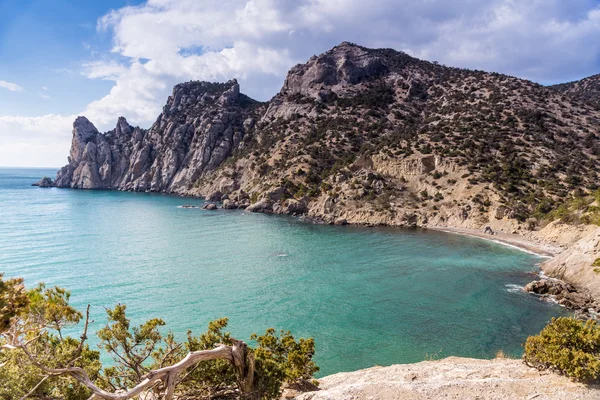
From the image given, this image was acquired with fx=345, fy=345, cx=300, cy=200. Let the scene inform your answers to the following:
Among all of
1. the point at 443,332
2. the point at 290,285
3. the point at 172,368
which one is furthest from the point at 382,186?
the point at 172,368

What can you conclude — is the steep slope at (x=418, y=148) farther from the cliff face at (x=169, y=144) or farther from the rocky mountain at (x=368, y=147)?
the cliff face at (x=169, y=144)

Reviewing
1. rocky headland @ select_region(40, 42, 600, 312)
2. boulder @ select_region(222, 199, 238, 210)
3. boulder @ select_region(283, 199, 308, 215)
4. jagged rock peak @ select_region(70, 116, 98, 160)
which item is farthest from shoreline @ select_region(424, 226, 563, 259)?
jagged rock peak @ select_region(70, 116, 98, 160)

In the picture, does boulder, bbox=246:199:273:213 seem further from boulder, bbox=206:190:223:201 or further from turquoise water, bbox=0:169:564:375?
boulder, bbox=206:190:223:201

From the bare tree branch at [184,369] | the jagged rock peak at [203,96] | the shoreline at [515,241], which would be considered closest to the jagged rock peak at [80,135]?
the jagged rock peak at [203,96]

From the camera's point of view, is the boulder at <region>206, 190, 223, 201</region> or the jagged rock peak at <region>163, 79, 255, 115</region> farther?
the jagged rock peak at <region>163, 79, 255, 115</region>

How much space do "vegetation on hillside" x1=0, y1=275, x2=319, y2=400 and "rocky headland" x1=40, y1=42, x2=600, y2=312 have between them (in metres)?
23.3

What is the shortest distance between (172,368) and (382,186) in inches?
2785

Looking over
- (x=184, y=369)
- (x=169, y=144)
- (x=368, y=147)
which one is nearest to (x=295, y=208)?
(x=368, y=147)

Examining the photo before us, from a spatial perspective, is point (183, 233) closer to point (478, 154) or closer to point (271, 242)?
point (271, 242)

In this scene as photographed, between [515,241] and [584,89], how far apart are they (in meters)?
98.4

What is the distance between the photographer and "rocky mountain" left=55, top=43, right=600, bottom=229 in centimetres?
6694

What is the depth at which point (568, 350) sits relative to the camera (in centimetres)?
1180

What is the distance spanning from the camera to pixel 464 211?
63.7 m

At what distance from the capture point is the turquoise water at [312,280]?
2447 centimetres
